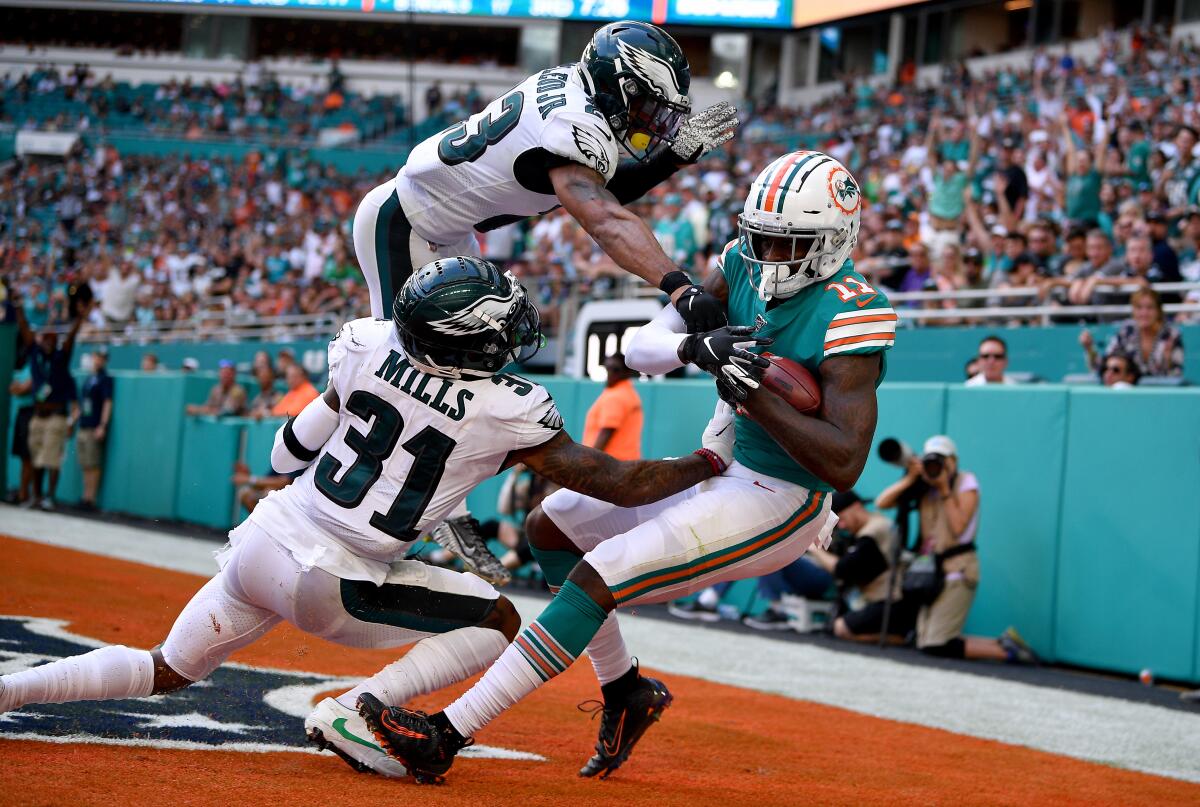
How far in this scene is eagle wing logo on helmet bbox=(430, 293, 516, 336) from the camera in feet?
12.7

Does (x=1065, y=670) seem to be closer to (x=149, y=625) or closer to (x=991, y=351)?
(x=991, y=351)

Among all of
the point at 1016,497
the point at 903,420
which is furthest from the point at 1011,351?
the point at 1016,497

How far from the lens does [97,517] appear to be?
15.7m

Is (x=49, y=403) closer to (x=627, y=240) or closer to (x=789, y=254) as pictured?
(x=627, y=240)

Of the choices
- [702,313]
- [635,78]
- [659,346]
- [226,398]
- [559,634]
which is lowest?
[226,398]

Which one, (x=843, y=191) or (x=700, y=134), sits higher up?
(x=700, y=134)

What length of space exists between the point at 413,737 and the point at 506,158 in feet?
6.98

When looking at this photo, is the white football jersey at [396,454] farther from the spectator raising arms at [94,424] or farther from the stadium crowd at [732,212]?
the spectator raising arms at [94,424]

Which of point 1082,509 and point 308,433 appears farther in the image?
point 1082,509

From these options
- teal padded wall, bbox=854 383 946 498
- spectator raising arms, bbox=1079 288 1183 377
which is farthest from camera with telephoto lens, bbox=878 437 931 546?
spectator raising arms, bbox=1079 288 1183 377

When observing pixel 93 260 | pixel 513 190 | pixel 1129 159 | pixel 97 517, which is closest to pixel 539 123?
pixel 513 190

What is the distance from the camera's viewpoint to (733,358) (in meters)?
3.80

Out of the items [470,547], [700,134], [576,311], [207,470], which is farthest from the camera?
[207,470]

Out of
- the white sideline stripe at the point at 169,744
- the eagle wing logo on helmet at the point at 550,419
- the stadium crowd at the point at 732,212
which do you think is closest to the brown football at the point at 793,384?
the eagle wing logo on helmet at the point at 550,419
